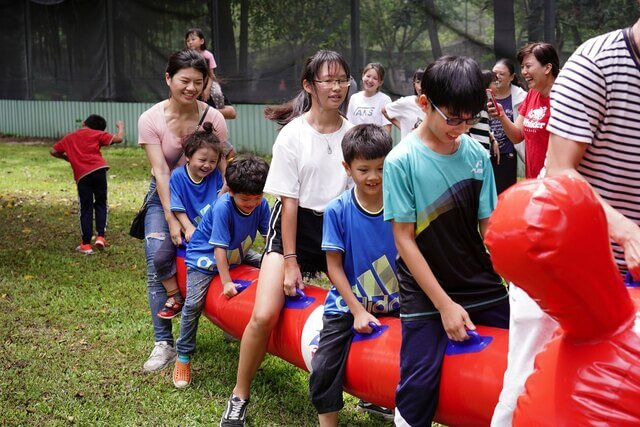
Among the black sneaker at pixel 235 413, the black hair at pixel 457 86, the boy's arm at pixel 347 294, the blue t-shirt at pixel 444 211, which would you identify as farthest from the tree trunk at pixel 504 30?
the black hair at pixel 457 86

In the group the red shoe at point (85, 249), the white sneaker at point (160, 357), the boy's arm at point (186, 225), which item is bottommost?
the white sneaker at point (160, 357)

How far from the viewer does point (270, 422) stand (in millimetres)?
4336

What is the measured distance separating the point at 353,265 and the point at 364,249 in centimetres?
10

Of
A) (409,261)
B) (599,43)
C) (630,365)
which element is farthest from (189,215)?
(630,365)

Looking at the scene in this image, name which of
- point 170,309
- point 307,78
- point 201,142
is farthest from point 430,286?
point 170,309

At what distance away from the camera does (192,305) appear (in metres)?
4.82

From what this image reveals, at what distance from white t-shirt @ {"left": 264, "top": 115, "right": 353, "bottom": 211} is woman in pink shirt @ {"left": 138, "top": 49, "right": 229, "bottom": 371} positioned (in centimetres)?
123

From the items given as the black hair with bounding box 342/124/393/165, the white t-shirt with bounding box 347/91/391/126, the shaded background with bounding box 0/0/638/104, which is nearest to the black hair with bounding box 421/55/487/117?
the black hair with bounding box 342/124/393/165

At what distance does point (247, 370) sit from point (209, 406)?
51 centimetres

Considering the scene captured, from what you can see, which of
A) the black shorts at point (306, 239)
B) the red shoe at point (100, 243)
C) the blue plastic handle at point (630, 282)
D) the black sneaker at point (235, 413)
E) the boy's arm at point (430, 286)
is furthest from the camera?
the red shoe at point (100, 243)

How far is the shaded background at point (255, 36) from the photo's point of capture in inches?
466

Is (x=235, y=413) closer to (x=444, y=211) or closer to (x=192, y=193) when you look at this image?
(x=192, y=193)

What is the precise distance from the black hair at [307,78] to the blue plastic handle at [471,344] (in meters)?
1.52

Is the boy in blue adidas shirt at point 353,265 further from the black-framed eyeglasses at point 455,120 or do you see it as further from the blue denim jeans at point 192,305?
the blue denim jeans at point 192,305
